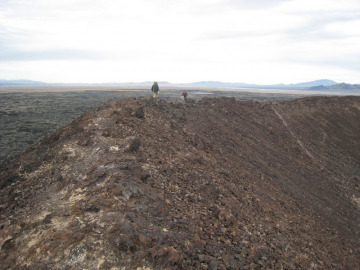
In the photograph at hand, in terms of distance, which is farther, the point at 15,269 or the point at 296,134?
the point at 296,134

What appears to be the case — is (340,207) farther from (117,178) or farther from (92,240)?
(92,240)

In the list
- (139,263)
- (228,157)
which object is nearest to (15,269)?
(139,263)

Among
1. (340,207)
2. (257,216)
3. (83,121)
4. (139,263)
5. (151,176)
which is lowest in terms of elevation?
(340,207)

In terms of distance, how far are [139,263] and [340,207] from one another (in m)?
9.60

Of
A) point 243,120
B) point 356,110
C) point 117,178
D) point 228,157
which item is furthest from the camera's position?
point 356,110

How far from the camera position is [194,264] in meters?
4.59

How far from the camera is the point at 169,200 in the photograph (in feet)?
20.2

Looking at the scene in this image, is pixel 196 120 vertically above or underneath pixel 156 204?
above

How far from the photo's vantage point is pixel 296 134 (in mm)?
16297

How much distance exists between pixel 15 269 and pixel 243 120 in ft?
43.3

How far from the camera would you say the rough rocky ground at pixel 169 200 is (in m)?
4.62

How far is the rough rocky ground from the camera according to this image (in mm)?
4621

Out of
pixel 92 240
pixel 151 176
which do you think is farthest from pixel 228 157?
pixel 92 240

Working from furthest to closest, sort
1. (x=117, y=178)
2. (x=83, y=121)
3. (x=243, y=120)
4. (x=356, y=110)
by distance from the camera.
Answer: (x=356, y=110), (x=243, y=120), (x=83, y=121), (x=117, y=178)
